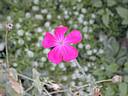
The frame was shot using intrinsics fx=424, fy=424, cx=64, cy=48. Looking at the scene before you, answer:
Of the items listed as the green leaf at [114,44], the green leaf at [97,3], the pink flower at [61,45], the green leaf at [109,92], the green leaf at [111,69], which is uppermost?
the green leaf at [97,3]

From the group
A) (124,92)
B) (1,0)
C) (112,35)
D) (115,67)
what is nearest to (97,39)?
(112,35)

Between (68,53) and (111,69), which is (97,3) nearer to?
(111,69)

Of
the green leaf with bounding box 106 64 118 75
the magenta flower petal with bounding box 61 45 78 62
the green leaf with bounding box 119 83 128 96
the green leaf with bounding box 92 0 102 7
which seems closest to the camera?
the magenta flower petal with bounding box 61 45 78 62

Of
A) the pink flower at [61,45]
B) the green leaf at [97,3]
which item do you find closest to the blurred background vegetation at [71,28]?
the green leaf at [97,3]

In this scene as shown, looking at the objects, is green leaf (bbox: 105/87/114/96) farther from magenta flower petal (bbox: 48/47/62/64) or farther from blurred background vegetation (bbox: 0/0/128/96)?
magenta flower petal (bbox: 48/47/62/64)

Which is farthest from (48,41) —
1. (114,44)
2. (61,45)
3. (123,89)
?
(114,44)

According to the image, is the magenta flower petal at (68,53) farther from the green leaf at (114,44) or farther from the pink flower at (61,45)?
the green leaf at (114,44)

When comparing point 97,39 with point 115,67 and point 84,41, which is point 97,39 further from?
point 115,67

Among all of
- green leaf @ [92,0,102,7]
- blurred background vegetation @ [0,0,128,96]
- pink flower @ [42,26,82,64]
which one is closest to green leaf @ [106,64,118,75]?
blurred background vegetation @ [0,0,128,96]
